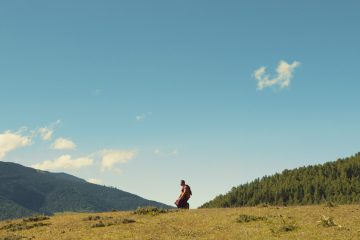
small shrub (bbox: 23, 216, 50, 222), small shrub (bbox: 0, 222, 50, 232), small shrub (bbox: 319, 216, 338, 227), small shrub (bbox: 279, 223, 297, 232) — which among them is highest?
small shrub (bbox: 23, 216, 50, 222)

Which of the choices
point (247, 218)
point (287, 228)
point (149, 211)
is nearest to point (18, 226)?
point (149, 211)

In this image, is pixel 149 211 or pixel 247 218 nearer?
pixel 247 218

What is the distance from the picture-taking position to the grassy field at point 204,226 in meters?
24.8

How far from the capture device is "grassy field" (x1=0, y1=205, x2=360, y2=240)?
24.8 m

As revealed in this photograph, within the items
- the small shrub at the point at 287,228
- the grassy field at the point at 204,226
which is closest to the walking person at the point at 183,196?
the grassy field at the point at 204,226

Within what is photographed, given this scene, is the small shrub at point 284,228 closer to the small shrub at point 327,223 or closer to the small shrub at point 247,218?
the small shrub at point 327,223

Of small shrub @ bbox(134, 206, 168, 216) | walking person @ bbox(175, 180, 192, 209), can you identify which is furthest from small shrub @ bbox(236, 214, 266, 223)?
walking person @ bbox(175, 180, 192, 209)

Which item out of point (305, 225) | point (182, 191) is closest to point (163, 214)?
point (182, 191)

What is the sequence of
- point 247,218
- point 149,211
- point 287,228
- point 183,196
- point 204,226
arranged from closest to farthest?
point 287,228, point 204,226, point 247,218, point 149,211, point 183,196

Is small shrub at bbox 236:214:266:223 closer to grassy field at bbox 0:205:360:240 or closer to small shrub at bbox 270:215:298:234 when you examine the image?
grassy field at bbox 0:205:360:240

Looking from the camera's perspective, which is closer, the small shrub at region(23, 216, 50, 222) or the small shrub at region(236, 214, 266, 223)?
the small shrub at region(236, 214, 266, 223)

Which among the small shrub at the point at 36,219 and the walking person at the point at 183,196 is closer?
the small shrub at the point at 36,219

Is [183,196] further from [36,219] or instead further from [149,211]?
[36,219]

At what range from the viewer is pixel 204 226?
2922 centimetres
